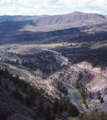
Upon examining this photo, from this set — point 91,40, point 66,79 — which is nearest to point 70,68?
point 66,79

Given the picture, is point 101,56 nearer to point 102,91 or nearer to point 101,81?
point 101,81

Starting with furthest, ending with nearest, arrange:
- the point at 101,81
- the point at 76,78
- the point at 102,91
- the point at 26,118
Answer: the point at 76,78
the point at 101,81
the point at 102,91
the point at 26,118

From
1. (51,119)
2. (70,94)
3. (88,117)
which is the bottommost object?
(70,94)

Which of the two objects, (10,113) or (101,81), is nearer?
(10,113)

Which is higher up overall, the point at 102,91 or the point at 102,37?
the point at 102,37

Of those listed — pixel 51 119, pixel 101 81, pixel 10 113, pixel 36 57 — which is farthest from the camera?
pixel 36 57

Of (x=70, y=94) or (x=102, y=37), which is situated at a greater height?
(x=102, y=37)

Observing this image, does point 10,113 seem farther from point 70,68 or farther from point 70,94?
point 70,68

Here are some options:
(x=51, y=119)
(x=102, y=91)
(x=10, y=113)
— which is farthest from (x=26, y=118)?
(x=102, y=91)

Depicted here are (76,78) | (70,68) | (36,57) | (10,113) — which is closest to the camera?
(10,113)
